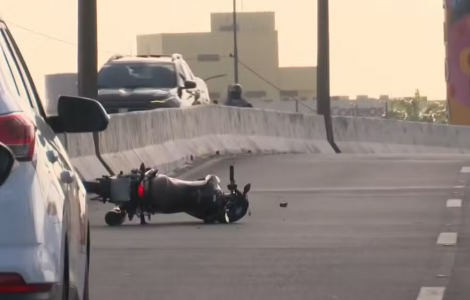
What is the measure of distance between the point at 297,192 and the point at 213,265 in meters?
7.81

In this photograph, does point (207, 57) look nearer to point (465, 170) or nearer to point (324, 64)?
point (324, 64)

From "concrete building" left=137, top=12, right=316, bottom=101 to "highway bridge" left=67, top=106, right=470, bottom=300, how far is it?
436 feet

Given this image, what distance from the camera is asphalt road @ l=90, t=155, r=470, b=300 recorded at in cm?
1045

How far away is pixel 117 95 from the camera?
107ft

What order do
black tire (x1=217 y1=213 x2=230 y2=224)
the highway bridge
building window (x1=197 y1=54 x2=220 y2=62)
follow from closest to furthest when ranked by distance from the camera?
the highway bridge < black tire (x1=217 y1=213 x2=230 y2=224) < building window (x1=197 y1=54 x2=220 y2=62)

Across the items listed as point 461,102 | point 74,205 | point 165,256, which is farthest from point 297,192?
point 461,102

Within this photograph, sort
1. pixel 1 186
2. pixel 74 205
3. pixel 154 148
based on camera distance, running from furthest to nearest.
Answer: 1. pixel 154 148
2. pixel 74 205
3. pixel 1 186

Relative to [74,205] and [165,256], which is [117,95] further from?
[74,205]

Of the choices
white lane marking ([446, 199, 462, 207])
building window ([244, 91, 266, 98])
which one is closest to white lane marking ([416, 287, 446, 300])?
white lane marking ([446, 199, 462, 207])

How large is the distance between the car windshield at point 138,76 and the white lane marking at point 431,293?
2369 cm

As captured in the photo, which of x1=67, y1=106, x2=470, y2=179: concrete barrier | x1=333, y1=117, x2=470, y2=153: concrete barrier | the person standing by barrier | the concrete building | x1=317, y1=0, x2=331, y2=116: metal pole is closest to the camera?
x1=67, y1=106, x2=470, y2=179: concrete barrier

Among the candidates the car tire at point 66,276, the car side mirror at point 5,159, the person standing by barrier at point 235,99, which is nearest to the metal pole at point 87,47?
the car tire at point 66,276

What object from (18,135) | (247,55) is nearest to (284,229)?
(18,135)

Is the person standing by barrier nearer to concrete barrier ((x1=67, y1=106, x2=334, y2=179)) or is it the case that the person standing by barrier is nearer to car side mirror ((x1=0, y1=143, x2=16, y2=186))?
concrete barrier ((x1=67, y1=106, x2=334, y2=179))
